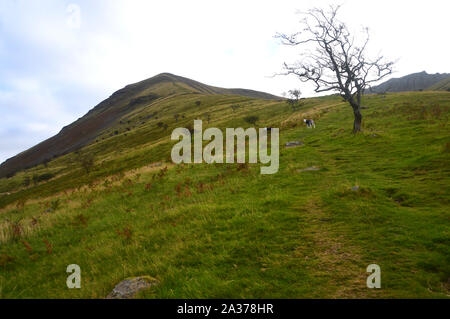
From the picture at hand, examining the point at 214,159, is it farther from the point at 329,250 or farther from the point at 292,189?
the point at 329,250

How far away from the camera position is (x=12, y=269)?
7.71 meters

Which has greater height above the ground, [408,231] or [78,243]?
[408,231]

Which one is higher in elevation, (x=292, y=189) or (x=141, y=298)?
(x=292, y=189)

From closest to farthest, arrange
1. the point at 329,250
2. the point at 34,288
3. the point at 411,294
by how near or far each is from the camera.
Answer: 1. the point at 411,294
2. the point at 329,250
3. the point at 34,288

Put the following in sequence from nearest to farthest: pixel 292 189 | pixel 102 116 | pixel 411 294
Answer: pixel 411 294
pixel 292 189
pixel 102 116

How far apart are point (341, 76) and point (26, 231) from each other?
83.9 ft

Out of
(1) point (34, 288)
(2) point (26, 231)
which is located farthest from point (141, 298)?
(2) point (26, 231)

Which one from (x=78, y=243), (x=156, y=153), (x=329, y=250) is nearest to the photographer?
(x=329, y=250)

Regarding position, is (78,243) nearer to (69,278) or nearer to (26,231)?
(69,278)

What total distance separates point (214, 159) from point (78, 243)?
42.3 ft

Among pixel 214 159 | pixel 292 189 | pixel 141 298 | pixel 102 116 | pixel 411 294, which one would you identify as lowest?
pixel 141 298

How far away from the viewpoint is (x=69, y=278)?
6.35 m

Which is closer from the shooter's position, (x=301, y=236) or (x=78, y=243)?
(x=301, y=236)

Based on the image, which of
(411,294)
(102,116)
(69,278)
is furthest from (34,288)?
(102,116)
